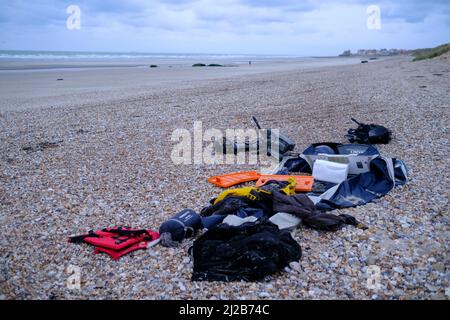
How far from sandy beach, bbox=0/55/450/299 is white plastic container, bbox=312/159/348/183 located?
33.6 inches

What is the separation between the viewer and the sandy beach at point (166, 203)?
12.9ft

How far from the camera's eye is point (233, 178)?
23.0 ft

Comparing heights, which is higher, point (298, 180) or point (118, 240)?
point (298, 180)

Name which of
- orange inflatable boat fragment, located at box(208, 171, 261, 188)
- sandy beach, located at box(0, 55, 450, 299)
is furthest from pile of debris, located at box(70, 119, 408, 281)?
sandy beach, located at box(0, 55, 450, 299)

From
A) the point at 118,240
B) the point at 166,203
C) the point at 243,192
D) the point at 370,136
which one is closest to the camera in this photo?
the point at 118,240

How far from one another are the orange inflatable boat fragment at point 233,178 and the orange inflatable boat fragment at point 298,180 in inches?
9.2

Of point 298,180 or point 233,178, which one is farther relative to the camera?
point 233,178

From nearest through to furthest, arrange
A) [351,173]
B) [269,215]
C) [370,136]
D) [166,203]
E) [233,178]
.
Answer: [269,215] < [166,203] < [351,173] < [233,178] < [370,136]

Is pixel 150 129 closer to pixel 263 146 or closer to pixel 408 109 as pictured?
pixel 263 146

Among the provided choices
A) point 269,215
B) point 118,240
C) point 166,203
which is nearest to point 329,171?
point 269,215

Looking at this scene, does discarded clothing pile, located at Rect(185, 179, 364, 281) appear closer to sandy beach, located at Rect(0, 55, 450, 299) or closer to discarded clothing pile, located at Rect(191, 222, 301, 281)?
discarded clothing pile, located at Rect(191, 222, 301, 281)

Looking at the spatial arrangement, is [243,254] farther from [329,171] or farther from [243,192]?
[329,171]

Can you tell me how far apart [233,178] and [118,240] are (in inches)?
113

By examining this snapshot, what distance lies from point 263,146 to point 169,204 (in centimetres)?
334
